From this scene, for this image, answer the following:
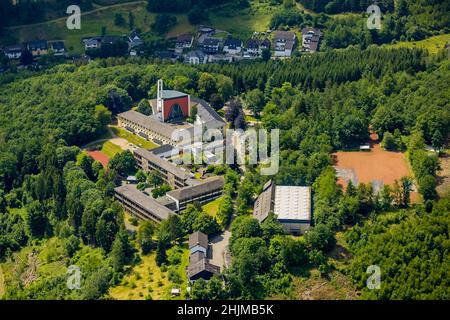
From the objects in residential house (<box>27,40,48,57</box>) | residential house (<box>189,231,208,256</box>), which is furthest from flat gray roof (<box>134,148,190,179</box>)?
residential house (<box>27,40,48,57</box>)

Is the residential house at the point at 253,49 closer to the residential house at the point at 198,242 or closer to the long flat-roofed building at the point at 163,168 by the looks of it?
the long flat-roofed building at the point at 163,168

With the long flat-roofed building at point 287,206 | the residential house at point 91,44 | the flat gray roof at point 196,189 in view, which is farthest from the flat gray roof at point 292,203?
the residential house at point 91,44

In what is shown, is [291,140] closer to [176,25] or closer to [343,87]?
[343,87]

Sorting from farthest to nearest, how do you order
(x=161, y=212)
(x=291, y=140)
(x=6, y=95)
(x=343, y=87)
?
(x=6, y=95) → (x=343, y=87) → (x=291, y=140) → (x=161, y=212)

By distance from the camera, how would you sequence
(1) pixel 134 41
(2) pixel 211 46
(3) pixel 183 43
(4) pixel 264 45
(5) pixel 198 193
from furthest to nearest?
1. (1) pixel 134 41
2. (3) pixel 183 43
3. (2) pixel 211 46
4. (4) pixel 264 45
5. (5) pixel 198 193

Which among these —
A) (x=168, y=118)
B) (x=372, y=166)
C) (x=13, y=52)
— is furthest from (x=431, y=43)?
(x=13, y=52)

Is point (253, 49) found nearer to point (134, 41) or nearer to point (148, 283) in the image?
point (134, 41)

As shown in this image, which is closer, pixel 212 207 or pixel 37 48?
pixel 212 207

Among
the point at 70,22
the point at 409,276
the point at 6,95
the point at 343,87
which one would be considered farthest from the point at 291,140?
the point at 70,22
